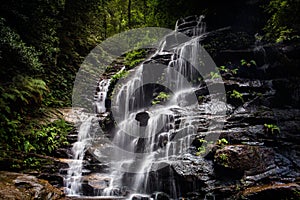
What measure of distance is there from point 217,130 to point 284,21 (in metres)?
4.53

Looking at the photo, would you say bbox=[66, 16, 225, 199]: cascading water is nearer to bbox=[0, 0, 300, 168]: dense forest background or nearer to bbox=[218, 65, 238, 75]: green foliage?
bbox=[218, 65, 238, 75]: green foliage

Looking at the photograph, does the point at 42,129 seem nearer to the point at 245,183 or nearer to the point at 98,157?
the point at 98,157

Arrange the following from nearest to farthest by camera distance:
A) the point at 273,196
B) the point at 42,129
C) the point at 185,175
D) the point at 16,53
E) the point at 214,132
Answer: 1. the point at 273,196
2. the point at 185,175
3. the point at 214,132
4. the point at 16,53
5. the point at 42,129

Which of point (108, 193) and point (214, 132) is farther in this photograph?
point (214, 132)

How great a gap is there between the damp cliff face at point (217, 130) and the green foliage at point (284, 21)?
57 centimetres

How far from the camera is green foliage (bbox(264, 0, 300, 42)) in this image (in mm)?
7431

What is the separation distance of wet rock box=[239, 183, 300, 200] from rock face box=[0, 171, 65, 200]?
4.20 m

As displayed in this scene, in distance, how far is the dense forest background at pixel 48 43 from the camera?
7.64 metres

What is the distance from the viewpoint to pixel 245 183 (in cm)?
549

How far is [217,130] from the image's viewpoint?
700 cm

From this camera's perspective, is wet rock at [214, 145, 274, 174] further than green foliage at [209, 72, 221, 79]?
No

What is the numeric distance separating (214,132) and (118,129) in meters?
4.09

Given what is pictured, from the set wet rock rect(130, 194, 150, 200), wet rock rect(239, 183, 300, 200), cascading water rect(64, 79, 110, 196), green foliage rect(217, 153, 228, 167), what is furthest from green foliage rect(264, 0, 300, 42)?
cascading water rect(64, 79, 110, 196)

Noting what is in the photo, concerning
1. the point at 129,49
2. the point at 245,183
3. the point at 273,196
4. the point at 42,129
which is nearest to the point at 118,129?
the point at 42,129
